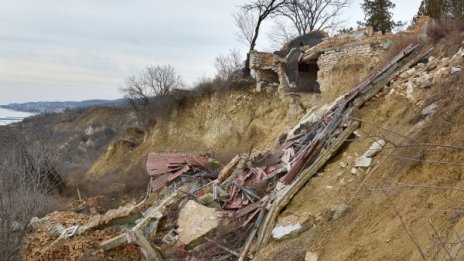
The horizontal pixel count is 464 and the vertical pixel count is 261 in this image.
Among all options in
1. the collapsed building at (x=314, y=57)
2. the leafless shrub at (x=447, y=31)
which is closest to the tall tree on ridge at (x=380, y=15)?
the collapsed building at (x=314, y=57)

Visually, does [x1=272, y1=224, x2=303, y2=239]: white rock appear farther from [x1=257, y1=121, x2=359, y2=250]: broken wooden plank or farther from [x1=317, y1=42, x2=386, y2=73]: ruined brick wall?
[x1=317, y1=42, x2=386, y2=73]: ruined brick wall

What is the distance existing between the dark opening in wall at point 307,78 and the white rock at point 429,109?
8.07 metres

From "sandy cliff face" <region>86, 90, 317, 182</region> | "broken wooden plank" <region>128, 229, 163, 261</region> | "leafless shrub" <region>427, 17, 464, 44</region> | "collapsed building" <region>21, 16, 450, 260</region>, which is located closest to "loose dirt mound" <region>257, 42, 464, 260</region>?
"collapsed building" <region>21, 16, 450, 260</region>

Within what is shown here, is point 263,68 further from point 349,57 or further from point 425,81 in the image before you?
point 425,81

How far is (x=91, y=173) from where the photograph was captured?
77.8ft

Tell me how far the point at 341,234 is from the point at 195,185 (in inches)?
248

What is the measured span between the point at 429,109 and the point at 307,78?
8.43 m

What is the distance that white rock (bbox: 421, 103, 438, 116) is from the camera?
20.6ft

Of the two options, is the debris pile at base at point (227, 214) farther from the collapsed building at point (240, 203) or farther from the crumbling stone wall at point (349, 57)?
the crumbling stone wall at point (349, 57)

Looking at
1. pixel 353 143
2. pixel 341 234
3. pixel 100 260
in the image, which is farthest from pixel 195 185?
pixel 341 234

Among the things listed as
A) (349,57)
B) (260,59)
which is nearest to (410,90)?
(349,57)

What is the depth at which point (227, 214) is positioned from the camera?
806 cm

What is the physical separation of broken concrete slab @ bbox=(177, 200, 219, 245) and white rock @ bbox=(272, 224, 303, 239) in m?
1.69

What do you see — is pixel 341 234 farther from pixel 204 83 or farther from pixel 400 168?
pixel 204 83
